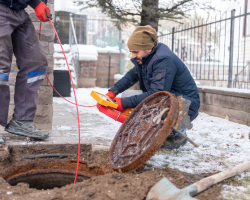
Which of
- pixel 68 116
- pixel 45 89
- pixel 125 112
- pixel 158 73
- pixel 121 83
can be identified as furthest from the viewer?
pixel 68 116

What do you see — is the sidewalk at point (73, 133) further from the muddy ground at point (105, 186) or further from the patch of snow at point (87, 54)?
the patch of snow at point (87, 54)

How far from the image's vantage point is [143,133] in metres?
1.93

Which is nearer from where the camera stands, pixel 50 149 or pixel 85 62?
pixel 50 149

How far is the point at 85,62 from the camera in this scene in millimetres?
9258

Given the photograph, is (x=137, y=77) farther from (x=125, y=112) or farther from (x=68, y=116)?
(x=68, y=116)

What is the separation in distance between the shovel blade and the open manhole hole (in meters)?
0.78

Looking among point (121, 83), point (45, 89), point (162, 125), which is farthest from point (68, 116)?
point (162, 125)

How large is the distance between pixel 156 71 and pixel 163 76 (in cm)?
8

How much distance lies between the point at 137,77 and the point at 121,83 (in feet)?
0.68

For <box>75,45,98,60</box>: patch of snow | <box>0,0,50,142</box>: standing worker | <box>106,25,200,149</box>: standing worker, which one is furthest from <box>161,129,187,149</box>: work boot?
<box>75,45,98,60</box>: patch of snow

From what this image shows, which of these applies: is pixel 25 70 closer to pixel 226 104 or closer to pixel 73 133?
pixel 73 133

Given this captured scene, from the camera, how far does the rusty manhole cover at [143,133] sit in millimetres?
1679

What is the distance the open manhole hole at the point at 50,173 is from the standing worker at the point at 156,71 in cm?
68

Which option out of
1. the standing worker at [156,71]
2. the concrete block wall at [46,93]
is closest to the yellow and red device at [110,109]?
the standing worker at [156,71]
